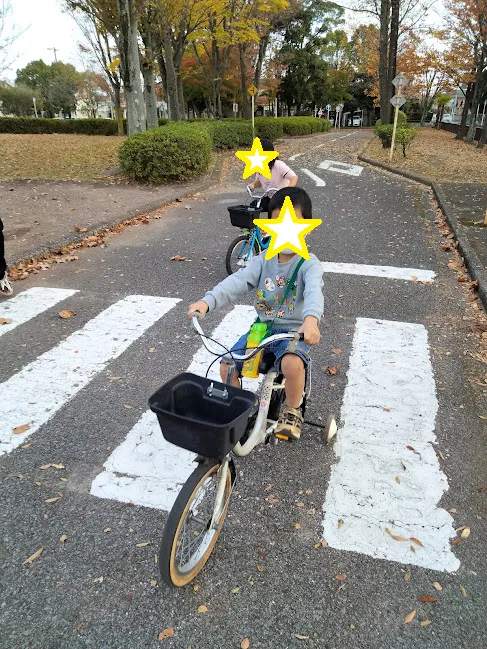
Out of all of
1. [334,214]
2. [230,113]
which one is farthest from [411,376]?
[230,113]

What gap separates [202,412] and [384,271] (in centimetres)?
525

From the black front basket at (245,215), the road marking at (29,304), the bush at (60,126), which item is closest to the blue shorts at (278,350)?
the black front basket at (245,215)

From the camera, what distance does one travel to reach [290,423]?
2.94m

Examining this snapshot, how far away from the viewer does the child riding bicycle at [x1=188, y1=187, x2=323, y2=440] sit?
2.68m

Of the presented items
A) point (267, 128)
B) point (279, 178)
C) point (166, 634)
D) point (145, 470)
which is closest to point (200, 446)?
point (166, 634)

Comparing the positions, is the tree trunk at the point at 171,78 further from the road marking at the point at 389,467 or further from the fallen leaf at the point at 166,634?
the fallen leaf at the point at 166,634

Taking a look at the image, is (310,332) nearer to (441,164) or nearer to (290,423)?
(290,423)

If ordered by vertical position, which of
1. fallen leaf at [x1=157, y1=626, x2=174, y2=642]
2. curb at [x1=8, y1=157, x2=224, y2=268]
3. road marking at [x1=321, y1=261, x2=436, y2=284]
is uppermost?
curb at [x1=8, y1=157, x2=224, y2=268]

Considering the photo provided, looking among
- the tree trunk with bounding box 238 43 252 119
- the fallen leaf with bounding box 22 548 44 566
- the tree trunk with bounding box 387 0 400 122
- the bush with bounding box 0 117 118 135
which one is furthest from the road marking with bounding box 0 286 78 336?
the bush with bounding box 0 117 118 135

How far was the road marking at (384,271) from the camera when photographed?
258 inches

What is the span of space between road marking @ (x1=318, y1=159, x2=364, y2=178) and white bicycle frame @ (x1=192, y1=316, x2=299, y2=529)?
579 inches

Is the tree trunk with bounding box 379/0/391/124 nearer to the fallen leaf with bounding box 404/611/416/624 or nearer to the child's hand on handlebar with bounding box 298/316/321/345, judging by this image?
the child's hand on handlebar with bounding box 298/316/321/345

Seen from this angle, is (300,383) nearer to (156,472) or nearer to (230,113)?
(156,472)

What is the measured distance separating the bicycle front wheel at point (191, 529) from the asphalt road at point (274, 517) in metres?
0.11
